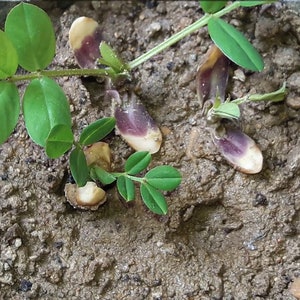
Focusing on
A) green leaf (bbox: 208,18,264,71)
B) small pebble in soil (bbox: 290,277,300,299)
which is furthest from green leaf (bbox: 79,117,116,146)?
small pebble in soil (bbox: 290,277,300,299)

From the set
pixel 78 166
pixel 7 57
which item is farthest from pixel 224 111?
pixel 7 57

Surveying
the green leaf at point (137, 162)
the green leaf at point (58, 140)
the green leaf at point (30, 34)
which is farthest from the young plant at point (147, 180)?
the green leaf at point (30, 34)

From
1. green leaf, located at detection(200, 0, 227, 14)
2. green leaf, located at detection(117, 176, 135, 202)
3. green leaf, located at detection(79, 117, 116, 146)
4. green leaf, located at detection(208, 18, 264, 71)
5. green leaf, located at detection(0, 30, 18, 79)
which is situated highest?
green leaf, located at detection(0, 30, 18, 79)

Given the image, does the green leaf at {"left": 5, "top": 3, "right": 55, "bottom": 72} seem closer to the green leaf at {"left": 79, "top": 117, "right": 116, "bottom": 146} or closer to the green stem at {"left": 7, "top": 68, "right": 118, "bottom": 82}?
the green stem at {"left": 7, "top": 68, "right": 118, "bottom": 82}

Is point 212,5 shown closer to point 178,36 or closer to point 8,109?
point 178,36

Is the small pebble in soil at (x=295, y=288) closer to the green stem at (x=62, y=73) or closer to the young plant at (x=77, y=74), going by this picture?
the young plant at (x=77, y=74)

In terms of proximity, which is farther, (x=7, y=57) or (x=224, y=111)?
(x=224, y=111)
